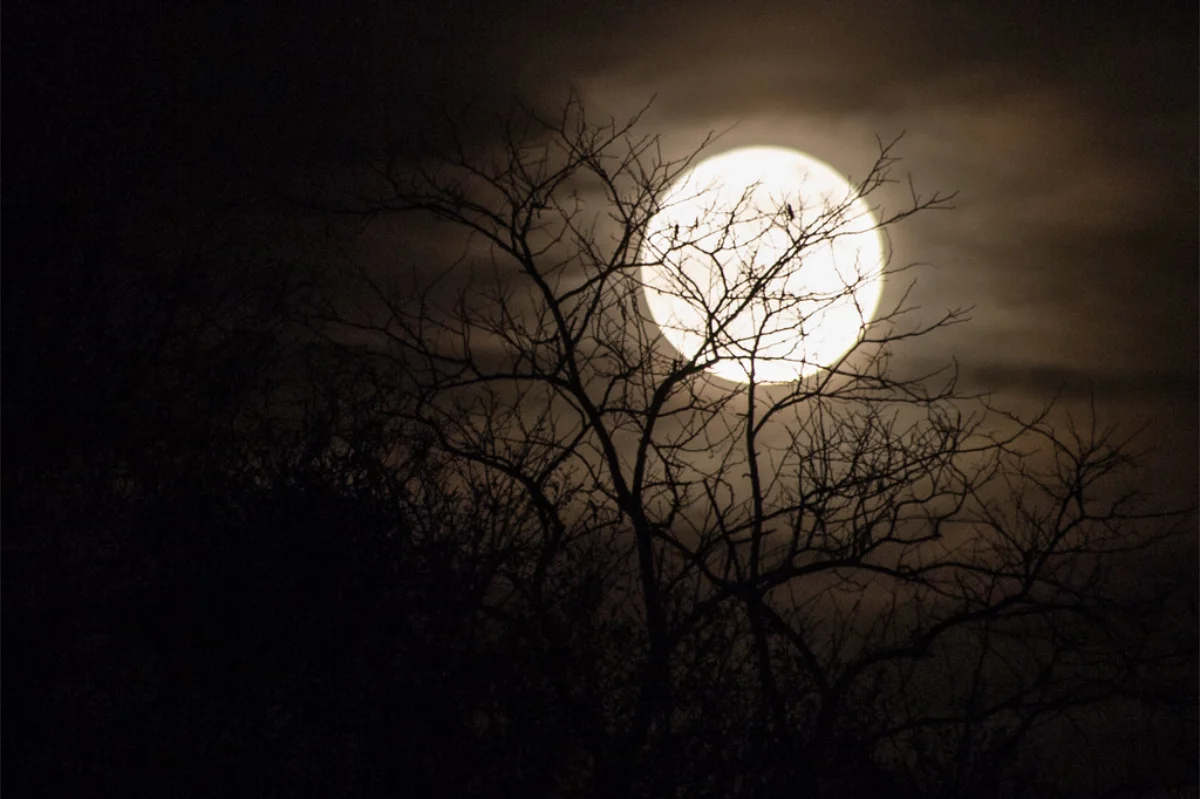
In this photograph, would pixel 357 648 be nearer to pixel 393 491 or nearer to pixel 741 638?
pixel 393 491

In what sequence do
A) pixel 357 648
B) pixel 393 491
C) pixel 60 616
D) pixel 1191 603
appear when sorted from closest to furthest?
1. pixel 357 648
2. pixel 393 491
3. pixel 60 616
4. pixel 1191 603

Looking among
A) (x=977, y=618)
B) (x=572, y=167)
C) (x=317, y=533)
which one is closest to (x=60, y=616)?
(x=317, y=533)

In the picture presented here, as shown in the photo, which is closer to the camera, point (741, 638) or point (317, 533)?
point (317, 533)

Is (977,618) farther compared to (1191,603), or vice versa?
(1191,603)

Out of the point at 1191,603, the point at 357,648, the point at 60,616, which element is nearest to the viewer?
the point at 357,648

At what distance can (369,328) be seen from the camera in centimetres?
1441

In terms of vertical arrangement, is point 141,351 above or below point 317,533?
above

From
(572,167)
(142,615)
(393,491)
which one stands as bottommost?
(142,615)

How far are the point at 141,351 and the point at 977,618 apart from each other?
10950mm

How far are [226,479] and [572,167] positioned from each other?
5204 mm

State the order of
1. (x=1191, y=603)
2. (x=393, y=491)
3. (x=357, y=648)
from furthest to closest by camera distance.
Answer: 1. (x=1191, y=603)
2. (x=393, y=491)
3. (x=357, y=648)

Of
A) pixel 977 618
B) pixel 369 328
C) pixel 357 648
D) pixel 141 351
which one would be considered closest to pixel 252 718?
pixel 357 648

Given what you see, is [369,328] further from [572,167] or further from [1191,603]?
[1191,603]

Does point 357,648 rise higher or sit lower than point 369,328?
lower
